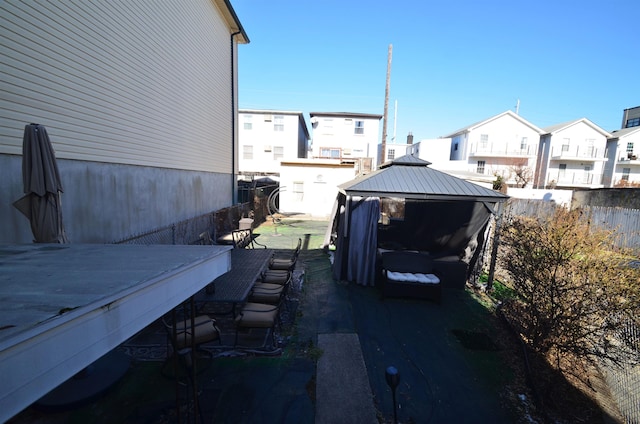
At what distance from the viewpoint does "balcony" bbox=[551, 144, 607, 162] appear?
29031 mm

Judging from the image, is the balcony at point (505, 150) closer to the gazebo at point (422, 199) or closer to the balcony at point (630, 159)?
the balcony at point (630, 159)

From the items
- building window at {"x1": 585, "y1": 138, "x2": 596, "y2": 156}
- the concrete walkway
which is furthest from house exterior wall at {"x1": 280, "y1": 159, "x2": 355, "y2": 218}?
building window at {"x1": 585, "y1": 138, "x2": 596, "y2": 156}

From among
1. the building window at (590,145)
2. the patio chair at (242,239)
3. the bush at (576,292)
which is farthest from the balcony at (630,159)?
the patio chair at (242,239)

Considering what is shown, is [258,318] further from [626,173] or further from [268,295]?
[626,173]

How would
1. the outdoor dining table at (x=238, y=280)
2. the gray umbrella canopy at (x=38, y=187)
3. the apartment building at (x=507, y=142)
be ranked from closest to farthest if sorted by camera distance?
the gray umbrella canopy at (x=38, y=187)
the outdoor dining table at (x=238, y=280)
the apartment building at (x=507, y=142)

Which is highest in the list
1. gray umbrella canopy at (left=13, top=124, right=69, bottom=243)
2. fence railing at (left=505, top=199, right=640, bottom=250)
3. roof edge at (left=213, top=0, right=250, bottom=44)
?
roof edge at (left=213, top=0, right=250, bottom=44)

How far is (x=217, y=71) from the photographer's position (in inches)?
458

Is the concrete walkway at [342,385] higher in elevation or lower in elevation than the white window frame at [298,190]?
lower

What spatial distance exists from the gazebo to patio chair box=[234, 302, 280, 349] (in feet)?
10.5

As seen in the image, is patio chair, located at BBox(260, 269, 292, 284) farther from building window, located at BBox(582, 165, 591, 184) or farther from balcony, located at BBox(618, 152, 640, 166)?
balcony, located at BBox(618, 152, 640, 166)

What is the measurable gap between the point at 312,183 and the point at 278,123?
1009cm

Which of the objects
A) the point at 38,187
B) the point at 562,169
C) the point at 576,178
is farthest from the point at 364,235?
the point at 576,178

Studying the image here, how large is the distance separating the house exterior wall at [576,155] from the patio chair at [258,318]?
35379 millimetres

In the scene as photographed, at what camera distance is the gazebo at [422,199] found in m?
6.61
